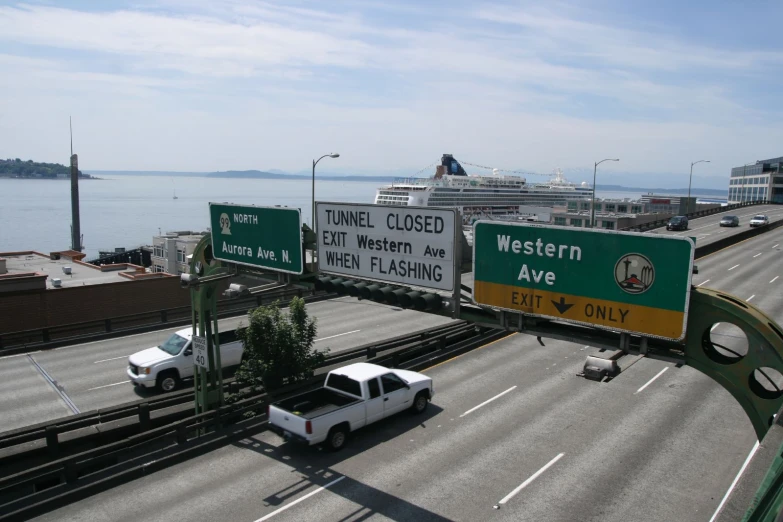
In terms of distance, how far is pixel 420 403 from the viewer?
15.6 meters

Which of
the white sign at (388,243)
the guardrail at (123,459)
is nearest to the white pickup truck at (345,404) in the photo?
the guardrail at (123,459)

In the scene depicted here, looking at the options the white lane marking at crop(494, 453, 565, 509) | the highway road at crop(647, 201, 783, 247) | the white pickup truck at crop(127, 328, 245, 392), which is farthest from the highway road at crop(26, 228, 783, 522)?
the highway road at crop(647, 201, 783, 247)

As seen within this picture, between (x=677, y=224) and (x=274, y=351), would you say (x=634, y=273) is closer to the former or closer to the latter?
(x=274, y=351)

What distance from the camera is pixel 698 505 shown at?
10992mm

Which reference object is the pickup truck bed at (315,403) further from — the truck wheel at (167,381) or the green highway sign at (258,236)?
the truck wheel at (167,381)

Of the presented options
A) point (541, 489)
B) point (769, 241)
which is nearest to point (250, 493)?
point (541, 489)

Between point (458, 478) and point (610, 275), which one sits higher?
point (610, 275)

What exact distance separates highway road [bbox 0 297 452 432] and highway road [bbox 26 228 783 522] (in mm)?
6525

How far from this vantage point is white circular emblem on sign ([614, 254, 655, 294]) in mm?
7965

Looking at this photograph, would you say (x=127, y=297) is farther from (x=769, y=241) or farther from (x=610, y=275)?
(x=769, y=241)

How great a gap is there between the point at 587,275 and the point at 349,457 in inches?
295

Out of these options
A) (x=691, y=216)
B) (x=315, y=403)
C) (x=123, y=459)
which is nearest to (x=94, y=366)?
(x=123, y=459)

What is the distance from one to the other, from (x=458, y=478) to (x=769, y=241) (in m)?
52.4

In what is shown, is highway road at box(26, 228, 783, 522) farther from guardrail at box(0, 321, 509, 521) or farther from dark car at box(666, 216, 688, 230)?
dark car at box(666, 216, 688, 230)
